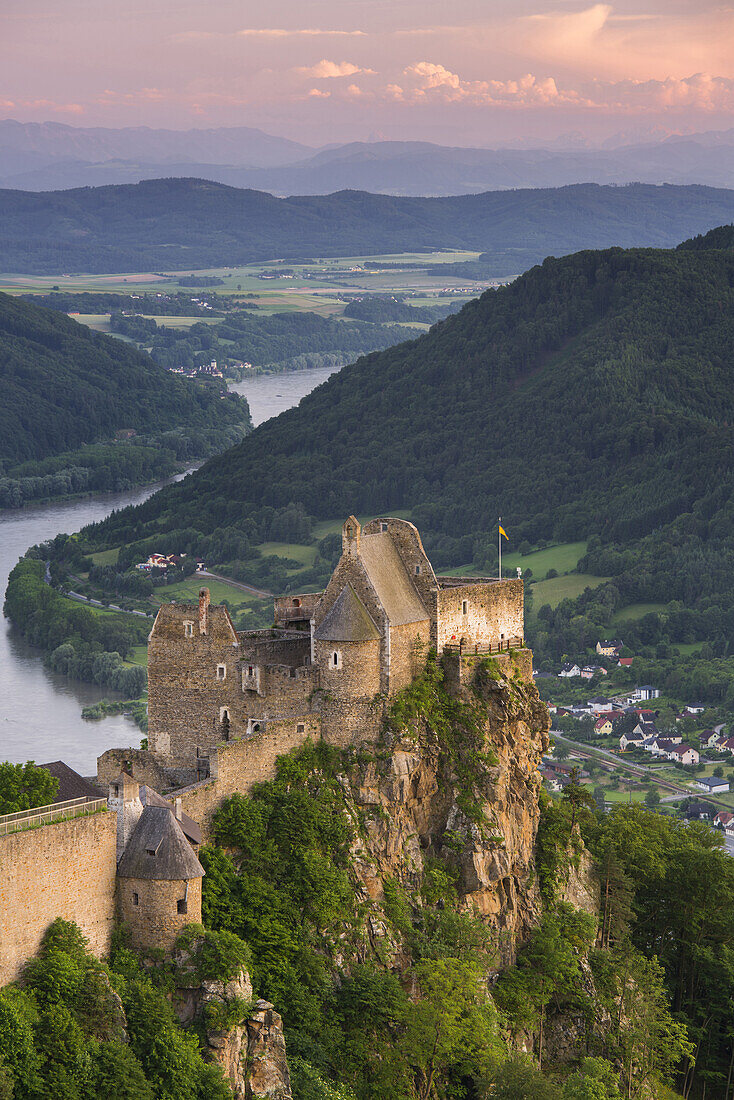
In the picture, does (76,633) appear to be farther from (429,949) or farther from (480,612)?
(429,949)

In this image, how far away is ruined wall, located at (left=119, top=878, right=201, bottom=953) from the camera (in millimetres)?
50844

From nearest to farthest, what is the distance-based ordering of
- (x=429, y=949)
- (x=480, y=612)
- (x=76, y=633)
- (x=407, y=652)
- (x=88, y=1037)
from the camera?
(x=88, y=1037) < (x=429, y=949) < (x=407, y=652) < (x=480, y=612) < (x=76, y=633)

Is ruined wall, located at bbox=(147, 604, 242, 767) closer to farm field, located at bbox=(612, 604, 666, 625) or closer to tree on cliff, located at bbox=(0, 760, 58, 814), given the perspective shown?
tree on cliff, located at bbox=(0, 760, 58, 814)

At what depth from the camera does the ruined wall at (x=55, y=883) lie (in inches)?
1842

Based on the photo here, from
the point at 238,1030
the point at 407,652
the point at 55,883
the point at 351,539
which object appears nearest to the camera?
the point at 55,883

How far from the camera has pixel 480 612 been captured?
215 feet

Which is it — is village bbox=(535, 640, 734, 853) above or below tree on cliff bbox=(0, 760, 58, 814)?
below

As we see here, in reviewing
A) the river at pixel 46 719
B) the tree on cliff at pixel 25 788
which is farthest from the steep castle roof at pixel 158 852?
the river at pixel 46 719

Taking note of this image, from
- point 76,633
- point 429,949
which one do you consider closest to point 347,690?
point 429,949

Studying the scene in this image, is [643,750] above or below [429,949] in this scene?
below

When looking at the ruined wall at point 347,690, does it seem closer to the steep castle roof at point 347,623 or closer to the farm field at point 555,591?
the steep castle roof at point 347,623

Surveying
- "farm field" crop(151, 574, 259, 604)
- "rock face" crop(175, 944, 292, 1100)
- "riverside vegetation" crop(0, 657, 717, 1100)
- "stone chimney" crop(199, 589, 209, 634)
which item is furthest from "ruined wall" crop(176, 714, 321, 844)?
"farm field" crop(151, 574, 259, 604)

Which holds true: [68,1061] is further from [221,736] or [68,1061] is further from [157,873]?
[221,736]

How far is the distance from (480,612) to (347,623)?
656cm
